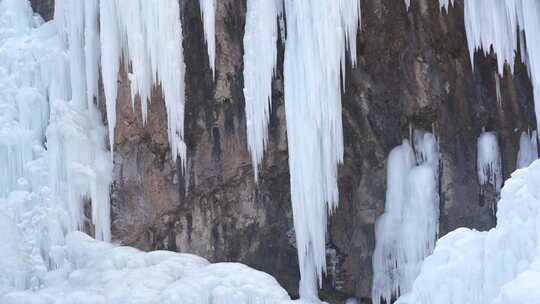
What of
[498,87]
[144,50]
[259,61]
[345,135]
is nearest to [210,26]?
[259,61]

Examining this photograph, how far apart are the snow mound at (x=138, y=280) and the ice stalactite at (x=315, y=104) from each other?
1551mm

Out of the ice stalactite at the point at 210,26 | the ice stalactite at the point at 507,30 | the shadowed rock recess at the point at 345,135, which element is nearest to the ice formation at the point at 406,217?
the shadowed rock recess at the point at 345,135

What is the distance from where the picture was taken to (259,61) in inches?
414

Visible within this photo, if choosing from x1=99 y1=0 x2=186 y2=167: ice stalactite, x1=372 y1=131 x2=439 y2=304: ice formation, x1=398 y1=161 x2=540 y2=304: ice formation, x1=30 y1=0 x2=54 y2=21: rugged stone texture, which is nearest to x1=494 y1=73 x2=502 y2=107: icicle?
x1=372 y1=131 x2=439 y2=304: ice formation

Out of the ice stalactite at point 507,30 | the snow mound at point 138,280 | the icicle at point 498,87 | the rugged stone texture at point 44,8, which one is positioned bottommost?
the snow mound at point 138,280

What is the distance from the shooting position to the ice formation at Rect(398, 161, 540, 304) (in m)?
5.80

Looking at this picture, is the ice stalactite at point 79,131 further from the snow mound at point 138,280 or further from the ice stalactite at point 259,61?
the ice stalactite at point 259,61

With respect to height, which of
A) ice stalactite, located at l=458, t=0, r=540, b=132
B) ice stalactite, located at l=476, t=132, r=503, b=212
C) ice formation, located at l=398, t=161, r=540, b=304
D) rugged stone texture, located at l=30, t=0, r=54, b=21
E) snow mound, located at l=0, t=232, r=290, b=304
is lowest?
snow mound, located at l=0, t=232, r=290, b=304

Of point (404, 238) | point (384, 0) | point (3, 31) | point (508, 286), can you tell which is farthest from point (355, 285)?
point (508, 286)

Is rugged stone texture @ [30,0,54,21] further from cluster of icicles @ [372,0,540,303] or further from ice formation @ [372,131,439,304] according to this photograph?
ice formation @ [372,131,439,304]

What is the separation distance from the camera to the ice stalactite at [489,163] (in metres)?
10.9

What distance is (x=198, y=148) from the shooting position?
11242mm

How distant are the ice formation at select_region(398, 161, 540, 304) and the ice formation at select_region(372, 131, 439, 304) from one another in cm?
427

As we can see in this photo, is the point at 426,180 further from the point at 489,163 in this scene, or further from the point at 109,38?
the point at 109,38
